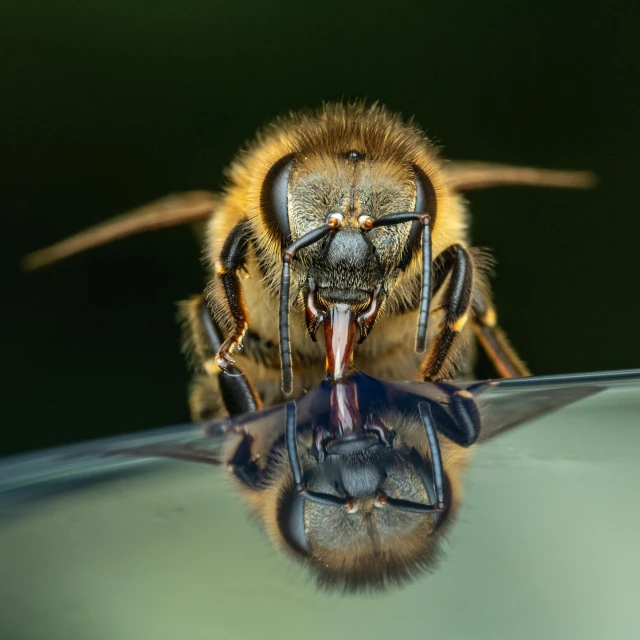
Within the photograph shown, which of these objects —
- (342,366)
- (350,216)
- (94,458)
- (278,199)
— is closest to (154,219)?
(278,199)

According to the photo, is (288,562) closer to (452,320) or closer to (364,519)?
(364,519)

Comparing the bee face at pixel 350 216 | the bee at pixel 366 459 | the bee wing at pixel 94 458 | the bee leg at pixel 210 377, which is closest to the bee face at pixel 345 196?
the bee face at pixel 350 216

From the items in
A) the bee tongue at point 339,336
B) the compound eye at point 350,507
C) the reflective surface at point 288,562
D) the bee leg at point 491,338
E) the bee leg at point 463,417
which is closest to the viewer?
the reflective surface at point 288,562

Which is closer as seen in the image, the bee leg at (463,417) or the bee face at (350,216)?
the bee leg at (463,417)

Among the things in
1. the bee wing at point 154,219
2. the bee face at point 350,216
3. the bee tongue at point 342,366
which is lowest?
the bee tongue at point 342,366

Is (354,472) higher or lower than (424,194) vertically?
lower

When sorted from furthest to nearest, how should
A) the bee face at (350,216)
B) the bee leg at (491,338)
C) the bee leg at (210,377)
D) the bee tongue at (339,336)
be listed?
the bee leg at (491,338), the bee leg at (210,377), the bee face at (350,216), the bee tongue at (339,336)

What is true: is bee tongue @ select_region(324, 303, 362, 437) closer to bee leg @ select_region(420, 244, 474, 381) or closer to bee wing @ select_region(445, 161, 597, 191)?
bee leg @ select_region(420, 244, 474, 381)

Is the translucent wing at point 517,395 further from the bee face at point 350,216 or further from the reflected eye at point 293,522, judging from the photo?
the bee face at point 350,216

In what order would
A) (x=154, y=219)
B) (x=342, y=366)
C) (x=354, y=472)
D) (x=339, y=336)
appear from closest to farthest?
1. (x=354, y=472)
2. (x=342, y=366)
3. (x=339, y=336)
4. (x=154, y=219)
